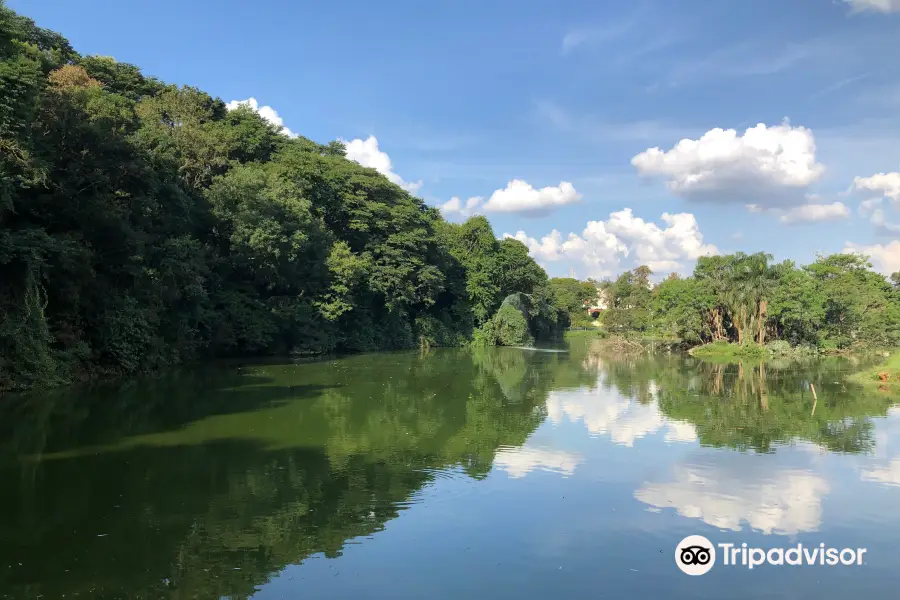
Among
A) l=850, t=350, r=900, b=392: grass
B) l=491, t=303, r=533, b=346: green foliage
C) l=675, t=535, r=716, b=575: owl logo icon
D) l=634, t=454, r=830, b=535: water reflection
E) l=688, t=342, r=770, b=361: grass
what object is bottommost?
l=675, t=535, r=716, b=575: owl logo icon

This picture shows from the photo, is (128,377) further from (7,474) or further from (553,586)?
(553,586)

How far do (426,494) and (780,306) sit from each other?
124ft

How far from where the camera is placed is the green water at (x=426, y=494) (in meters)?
7.02

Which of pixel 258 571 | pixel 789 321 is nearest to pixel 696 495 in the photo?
pixel 258 571

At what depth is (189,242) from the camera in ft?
86.5

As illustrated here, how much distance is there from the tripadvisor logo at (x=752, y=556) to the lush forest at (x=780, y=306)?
121 ft

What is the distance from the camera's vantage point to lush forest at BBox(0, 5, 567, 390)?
19094 millimetres

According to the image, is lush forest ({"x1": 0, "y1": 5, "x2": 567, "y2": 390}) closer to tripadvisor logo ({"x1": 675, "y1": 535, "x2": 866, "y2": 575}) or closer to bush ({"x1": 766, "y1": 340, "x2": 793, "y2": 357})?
tripadvisor logo ({"x1": 675, "y1": 535, "x2": 866, "y2": 575})

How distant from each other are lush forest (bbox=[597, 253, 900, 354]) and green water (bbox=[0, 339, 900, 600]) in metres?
23.1

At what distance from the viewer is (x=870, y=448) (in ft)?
45.9

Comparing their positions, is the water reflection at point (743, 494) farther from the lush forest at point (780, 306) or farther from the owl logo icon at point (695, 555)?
the lush forest at point (780, 306)

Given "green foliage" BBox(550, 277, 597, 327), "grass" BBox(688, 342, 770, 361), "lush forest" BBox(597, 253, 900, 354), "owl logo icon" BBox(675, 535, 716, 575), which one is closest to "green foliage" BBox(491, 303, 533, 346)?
"lush forest" BBox(597, 253, 900, 354)

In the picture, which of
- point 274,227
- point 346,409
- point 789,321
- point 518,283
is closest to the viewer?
point 346,409

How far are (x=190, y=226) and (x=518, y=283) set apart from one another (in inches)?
1424
